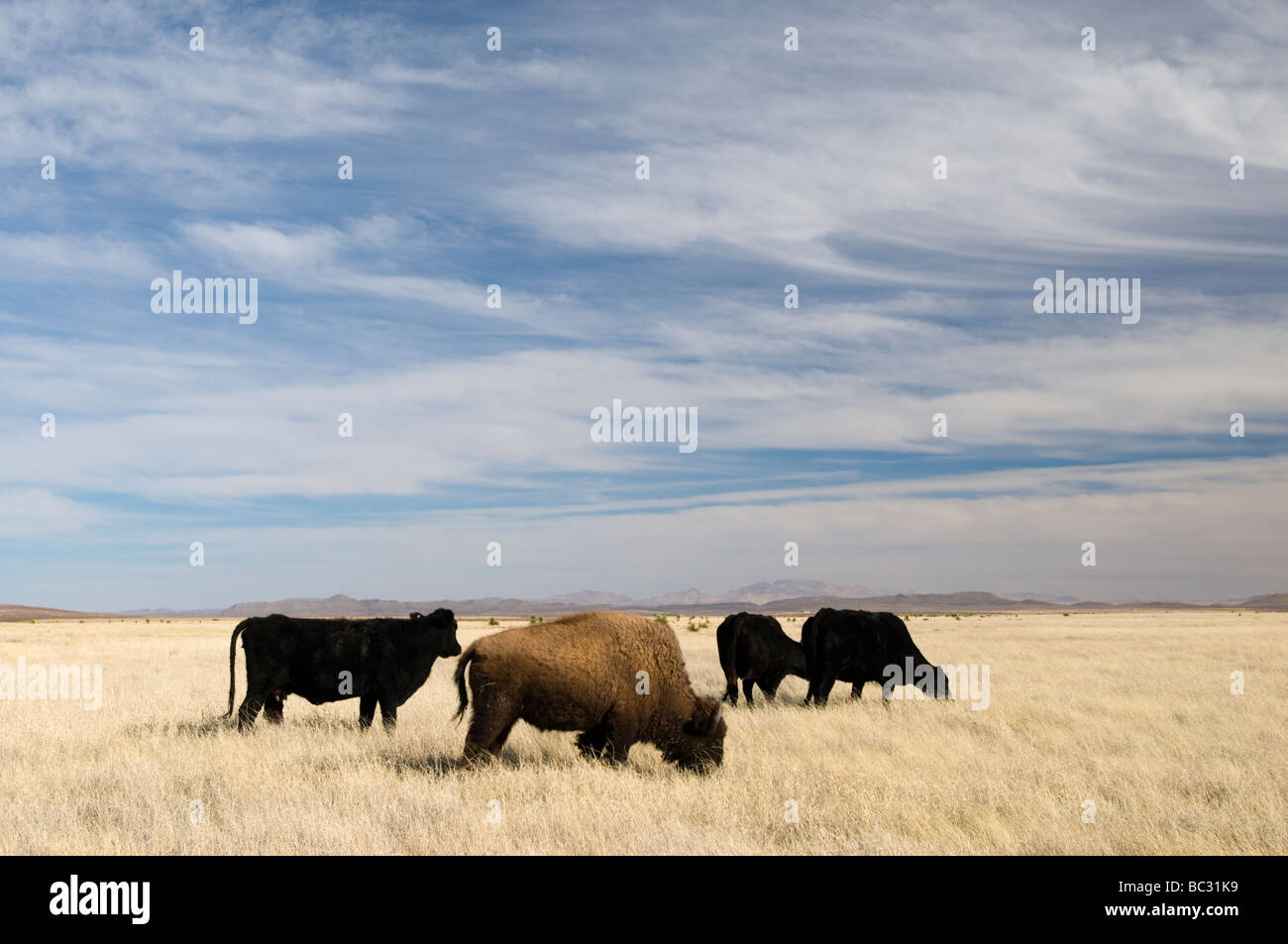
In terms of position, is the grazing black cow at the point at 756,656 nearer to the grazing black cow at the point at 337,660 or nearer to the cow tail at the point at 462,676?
the grazing black cow at the point at 337,660

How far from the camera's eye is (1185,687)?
719 inches

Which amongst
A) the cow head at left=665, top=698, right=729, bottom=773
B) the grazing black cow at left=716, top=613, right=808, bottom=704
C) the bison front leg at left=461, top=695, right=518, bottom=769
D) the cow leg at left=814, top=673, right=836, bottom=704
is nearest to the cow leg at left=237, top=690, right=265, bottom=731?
the bison front leg at left=461, top=695, right=518, bottom=769

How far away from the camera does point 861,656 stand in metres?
16.5

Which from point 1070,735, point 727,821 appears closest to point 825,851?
point 727,821

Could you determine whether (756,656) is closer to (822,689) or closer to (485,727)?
(822,689)

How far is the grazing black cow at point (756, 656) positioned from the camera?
1697cm

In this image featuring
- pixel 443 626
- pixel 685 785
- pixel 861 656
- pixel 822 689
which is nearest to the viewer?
pixel 685 785

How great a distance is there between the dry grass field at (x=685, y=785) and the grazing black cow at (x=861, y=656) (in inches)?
30.6

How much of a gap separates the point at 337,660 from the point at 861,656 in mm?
9086

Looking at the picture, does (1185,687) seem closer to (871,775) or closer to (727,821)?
(871,775)

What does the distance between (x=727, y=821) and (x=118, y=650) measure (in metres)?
32.6

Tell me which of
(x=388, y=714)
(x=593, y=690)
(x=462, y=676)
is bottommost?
(x=388, y=714)

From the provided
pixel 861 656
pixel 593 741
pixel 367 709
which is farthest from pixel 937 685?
pixel 367 709
